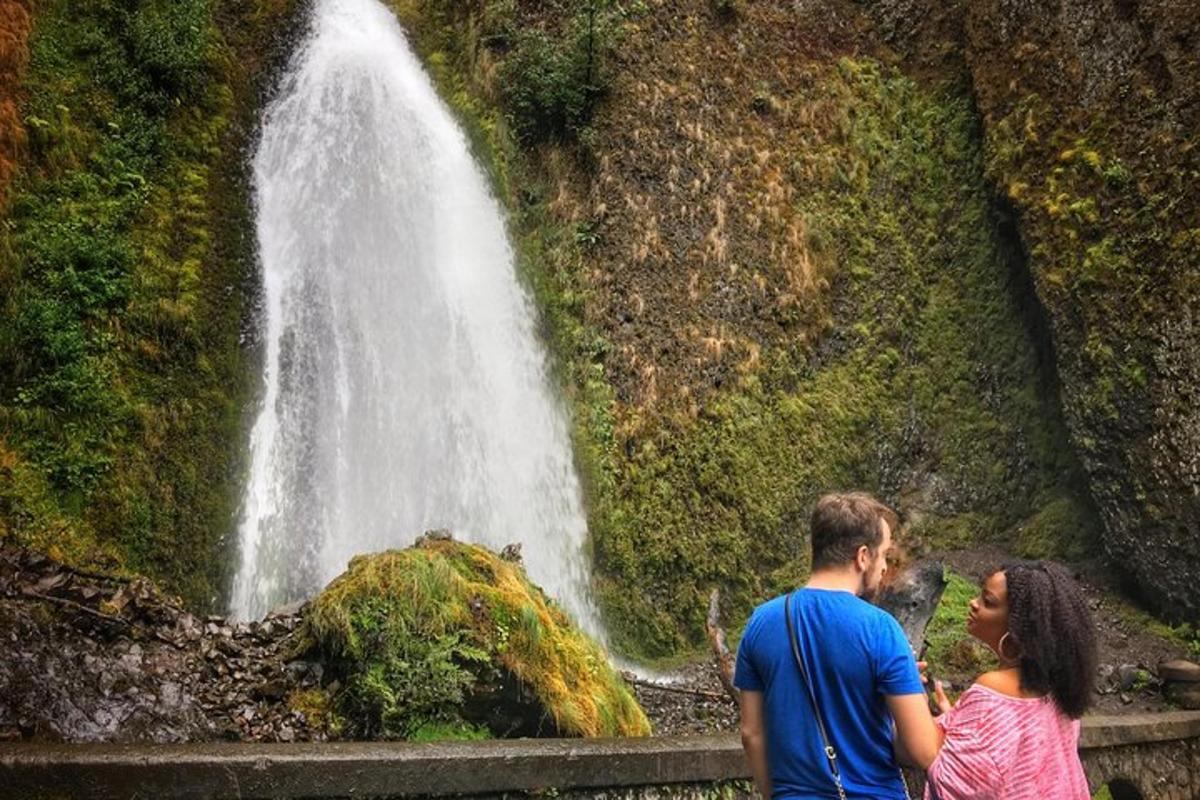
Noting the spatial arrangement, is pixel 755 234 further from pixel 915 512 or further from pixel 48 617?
pixel 48 617

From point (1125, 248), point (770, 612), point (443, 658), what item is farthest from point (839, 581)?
point (1125, 248)

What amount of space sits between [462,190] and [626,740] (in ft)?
33.3

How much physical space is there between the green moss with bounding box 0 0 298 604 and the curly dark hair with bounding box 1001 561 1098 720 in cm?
712

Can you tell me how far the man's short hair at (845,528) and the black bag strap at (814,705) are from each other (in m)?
0.17

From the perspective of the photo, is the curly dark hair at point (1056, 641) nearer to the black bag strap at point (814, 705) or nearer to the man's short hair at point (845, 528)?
the man's short hair at point (845, 528)

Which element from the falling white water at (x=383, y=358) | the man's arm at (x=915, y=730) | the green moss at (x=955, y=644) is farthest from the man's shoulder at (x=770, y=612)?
the green moss at (x=955, y=644)

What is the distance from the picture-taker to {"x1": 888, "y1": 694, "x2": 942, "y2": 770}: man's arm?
255cm

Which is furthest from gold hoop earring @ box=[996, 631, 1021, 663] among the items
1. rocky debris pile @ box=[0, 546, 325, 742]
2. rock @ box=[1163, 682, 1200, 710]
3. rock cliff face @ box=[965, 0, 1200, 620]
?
rock cliff face @ box=[965, 0, 1200, 620]

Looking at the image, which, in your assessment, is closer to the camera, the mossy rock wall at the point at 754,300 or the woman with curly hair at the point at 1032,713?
the woman with curly hair at the point at 1032,713

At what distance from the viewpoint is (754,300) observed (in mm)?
12828

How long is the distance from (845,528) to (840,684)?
0.43m

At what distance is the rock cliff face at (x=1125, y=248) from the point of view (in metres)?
10.5

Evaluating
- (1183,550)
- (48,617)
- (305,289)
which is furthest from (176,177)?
(1183,550)

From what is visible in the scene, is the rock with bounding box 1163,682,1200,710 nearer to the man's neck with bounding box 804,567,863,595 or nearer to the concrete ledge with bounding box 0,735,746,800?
the concrete ledge with bounding box 0,735,746,800
